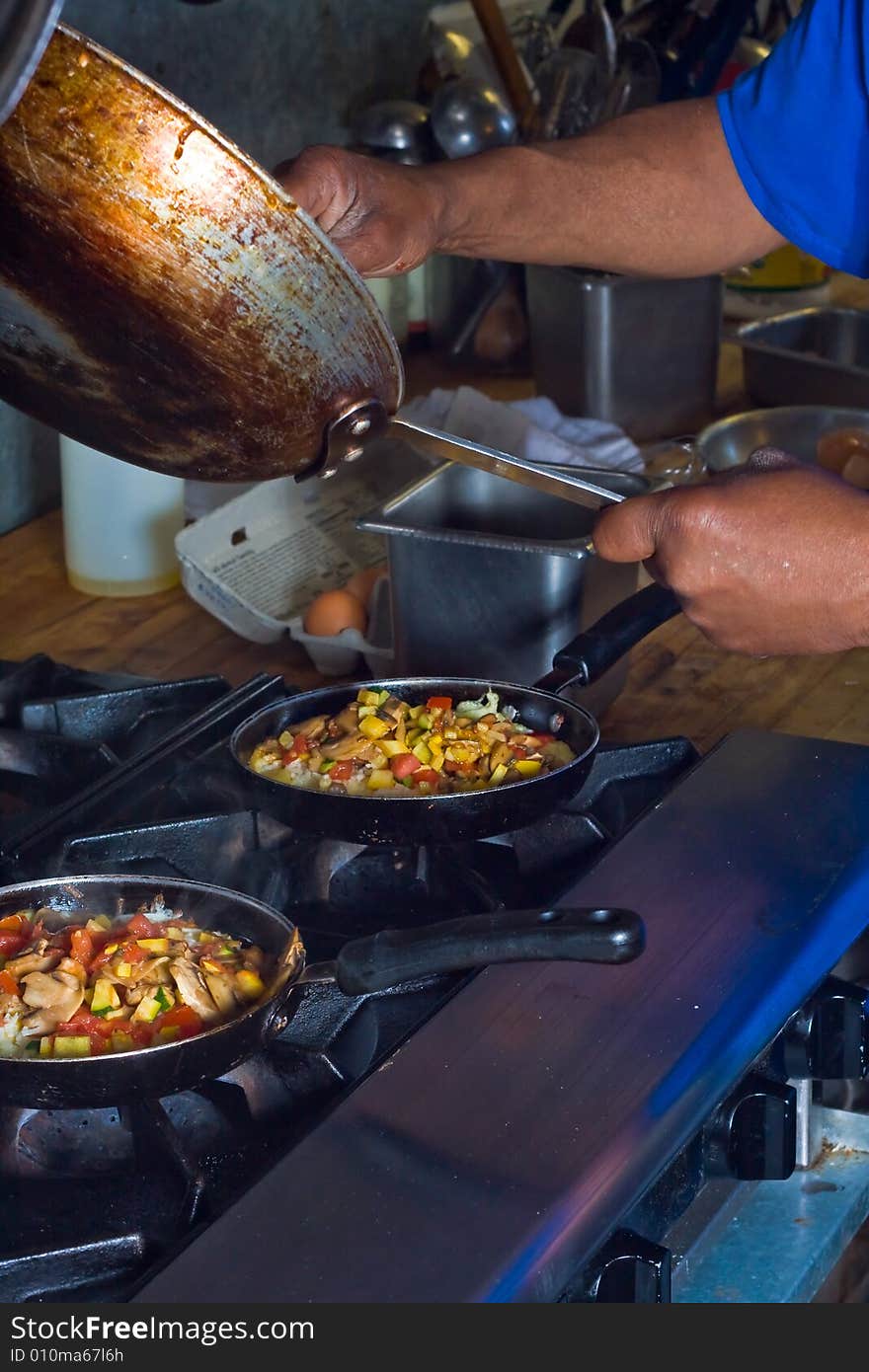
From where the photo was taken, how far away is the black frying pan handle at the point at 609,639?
41.2 inches

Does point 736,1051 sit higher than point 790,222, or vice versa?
point 790,222

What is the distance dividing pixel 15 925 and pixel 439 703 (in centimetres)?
34

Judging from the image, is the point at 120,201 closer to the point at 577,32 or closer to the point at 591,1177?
the point at 591,1177

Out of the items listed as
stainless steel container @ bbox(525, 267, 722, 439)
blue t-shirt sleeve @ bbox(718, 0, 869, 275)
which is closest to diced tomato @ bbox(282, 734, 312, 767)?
blue t-shirt sleeve @ bbox(718, 0, 869, 275)

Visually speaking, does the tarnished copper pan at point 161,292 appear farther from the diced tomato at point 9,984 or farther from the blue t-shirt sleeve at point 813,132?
the blue t-shirt sleeve at point 813,132

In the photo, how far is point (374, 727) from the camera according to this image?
1.04 m

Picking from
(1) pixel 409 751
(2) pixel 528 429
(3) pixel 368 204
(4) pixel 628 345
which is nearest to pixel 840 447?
(2) pixel 528 429

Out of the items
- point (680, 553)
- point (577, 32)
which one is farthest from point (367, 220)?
point (577, 32)

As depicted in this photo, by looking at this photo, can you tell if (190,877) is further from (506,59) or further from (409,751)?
(506,59)

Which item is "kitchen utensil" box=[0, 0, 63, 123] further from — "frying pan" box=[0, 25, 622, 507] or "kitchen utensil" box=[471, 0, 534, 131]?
"kitchen utensil" box=[471, 0, 534, 131]

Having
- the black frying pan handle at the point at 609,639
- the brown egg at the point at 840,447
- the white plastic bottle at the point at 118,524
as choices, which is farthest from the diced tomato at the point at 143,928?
the brown egg at the point at 840,447

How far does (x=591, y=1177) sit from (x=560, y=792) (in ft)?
1.02

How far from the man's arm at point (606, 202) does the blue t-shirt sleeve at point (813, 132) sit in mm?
22

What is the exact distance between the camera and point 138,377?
749 millimetres
